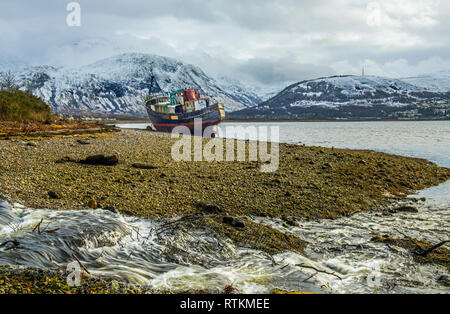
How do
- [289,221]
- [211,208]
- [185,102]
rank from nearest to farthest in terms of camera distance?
[289,221], [211,208], [185,102]

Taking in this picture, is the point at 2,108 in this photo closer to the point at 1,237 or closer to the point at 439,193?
the point at 1,237

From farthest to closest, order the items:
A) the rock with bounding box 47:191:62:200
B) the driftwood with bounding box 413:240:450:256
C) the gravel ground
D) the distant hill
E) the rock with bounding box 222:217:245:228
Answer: the distant hill < the gravel ground < the rock with bounding box 47:191:62:200 < the rock with bounding box 222:217:245:228 < the driftwood with bounding box 413:240:450:256

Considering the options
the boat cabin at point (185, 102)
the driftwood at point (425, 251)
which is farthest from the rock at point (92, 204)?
the boat cabin at point (185, 102)

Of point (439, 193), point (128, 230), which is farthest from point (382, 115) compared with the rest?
point (128, 230)

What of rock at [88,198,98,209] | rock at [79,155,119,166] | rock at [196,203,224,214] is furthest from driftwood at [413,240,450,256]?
rock at [79,155,119,166]

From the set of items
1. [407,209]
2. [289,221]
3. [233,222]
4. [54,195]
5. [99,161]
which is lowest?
[407,209]

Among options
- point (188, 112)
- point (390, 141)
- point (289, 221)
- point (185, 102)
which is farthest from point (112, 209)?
point (185, 102)

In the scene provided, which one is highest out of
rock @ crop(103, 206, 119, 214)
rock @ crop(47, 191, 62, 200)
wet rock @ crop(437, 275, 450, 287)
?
rock @ crop(47, 191, 62, 200)

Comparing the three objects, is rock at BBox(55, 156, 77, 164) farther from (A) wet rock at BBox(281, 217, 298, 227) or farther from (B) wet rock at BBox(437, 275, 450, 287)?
(B) wet rock at BBox(437, 275, 450, 287)

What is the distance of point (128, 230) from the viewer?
8125mm

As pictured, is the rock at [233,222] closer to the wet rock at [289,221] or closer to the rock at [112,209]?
the wet rock at [289,221]

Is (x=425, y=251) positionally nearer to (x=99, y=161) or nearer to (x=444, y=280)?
(x=444, y=280)
